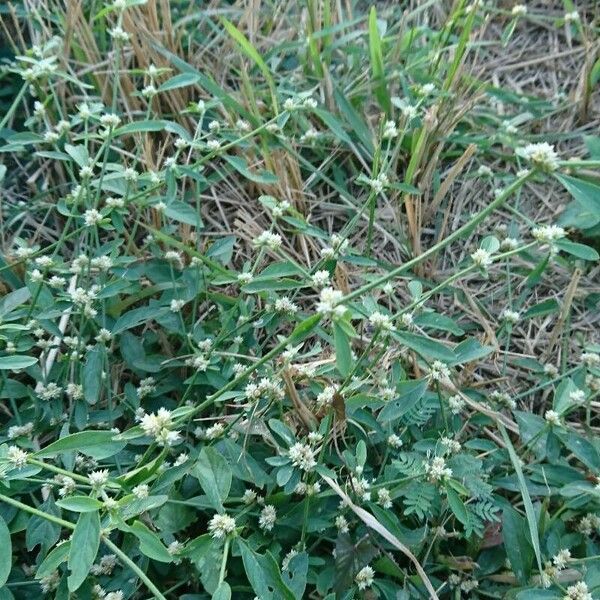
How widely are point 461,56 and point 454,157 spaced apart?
0.78ft

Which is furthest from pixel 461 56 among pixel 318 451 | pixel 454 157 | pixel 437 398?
pixel 318 451

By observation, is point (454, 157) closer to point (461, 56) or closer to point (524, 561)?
point (461, 56)

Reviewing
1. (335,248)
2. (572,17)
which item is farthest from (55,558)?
(572,17)

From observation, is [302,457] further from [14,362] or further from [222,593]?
[14,362]

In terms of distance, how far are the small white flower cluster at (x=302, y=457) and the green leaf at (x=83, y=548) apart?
1.04 ft

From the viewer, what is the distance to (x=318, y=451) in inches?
49.3

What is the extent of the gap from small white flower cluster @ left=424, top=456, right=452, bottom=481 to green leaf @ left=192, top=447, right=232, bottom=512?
318 mm

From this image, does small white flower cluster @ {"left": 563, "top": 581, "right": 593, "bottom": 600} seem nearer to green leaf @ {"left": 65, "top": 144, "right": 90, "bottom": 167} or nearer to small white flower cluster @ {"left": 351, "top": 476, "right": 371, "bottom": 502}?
small white flower cluster @ {"left": 351, "top": 476, "right": 371, "bottom": 502}

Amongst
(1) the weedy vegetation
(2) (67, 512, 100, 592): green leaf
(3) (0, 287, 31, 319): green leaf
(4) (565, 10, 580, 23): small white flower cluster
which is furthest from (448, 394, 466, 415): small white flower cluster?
(4) (565, 10, 580, 23): small white flower cluster

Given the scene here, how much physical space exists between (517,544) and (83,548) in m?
0.69

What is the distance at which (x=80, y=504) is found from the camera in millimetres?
985

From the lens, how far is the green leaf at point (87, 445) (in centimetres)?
103

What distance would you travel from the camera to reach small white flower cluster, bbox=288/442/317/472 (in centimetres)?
118

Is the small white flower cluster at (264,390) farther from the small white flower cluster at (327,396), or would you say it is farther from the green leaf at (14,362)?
the green leaf at (14,362)
